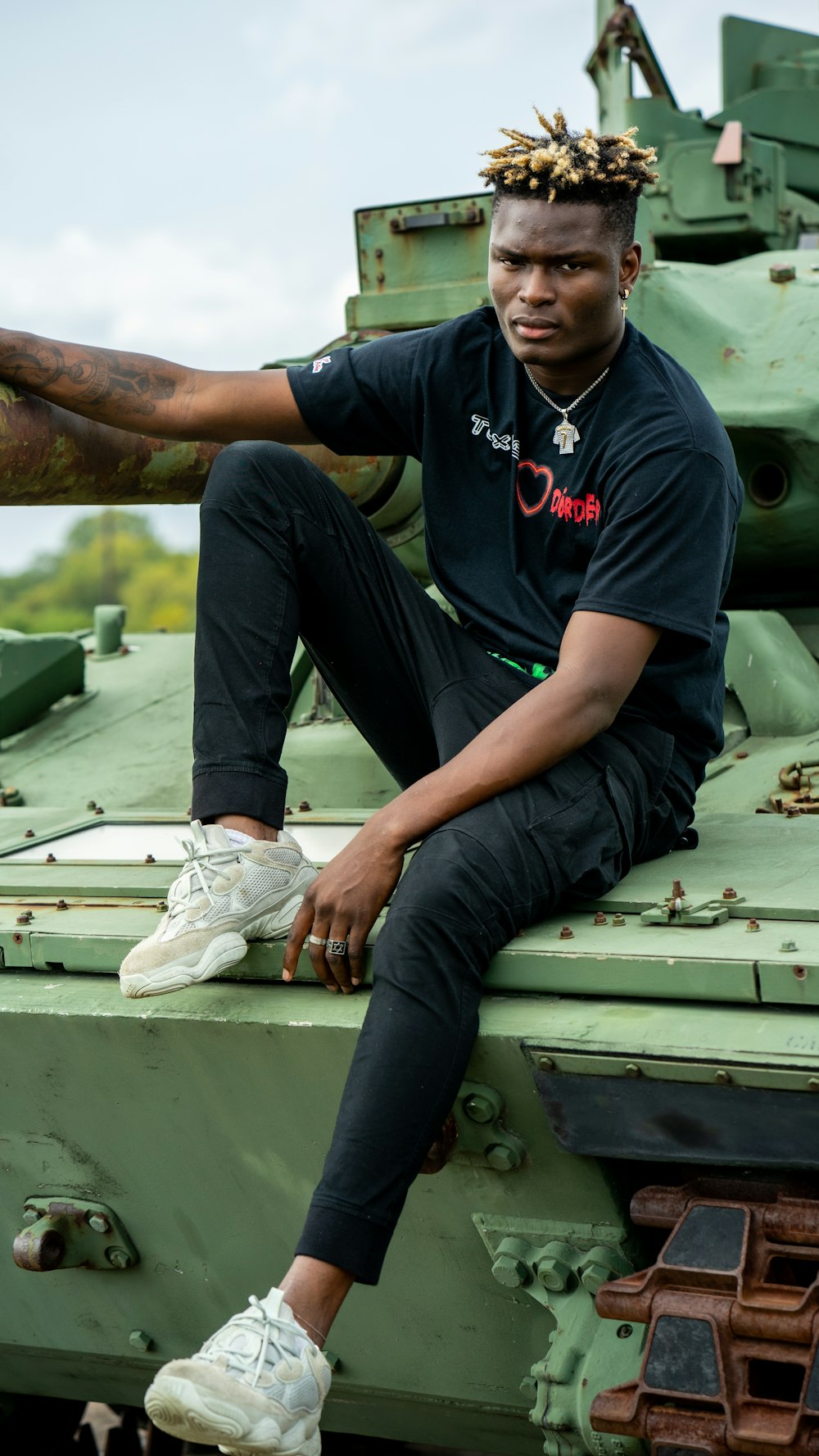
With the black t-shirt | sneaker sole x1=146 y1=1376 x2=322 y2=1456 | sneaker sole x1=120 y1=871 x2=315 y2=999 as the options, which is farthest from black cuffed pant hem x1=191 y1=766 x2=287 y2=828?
sneaker sole x1=146 y1=1376 x2=322 y2=1456

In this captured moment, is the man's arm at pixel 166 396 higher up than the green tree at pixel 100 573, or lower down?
higher up

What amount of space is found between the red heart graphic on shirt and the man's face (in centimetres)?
20

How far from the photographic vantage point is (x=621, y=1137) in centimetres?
265

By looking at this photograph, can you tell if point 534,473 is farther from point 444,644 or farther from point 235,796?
point 235,796

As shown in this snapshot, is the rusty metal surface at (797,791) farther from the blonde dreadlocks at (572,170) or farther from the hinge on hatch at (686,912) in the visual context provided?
the blonde dreadlocks at (572,170)

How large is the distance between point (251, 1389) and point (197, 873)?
2.74ft

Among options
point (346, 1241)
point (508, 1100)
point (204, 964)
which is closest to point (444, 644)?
point (204, 964)

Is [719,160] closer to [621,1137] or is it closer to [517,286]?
[517,286]


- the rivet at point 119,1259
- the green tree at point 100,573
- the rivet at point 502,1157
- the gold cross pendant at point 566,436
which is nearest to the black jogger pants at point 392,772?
the rivet at point 502,1157

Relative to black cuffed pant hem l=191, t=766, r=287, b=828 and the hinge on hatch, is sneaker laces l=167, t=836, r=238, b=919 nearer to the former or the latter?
black cuffed pant hem l=191, t=766, r=287, b=828

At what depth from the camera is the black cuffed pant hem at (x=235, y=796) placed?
2.97m

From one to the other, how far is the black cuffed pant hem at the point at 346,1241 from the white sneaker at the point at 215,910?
1.57 feet

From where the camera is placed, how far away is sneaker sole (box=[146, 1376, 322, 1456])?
7.66ft

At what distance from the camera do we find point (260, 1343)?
2.40m
